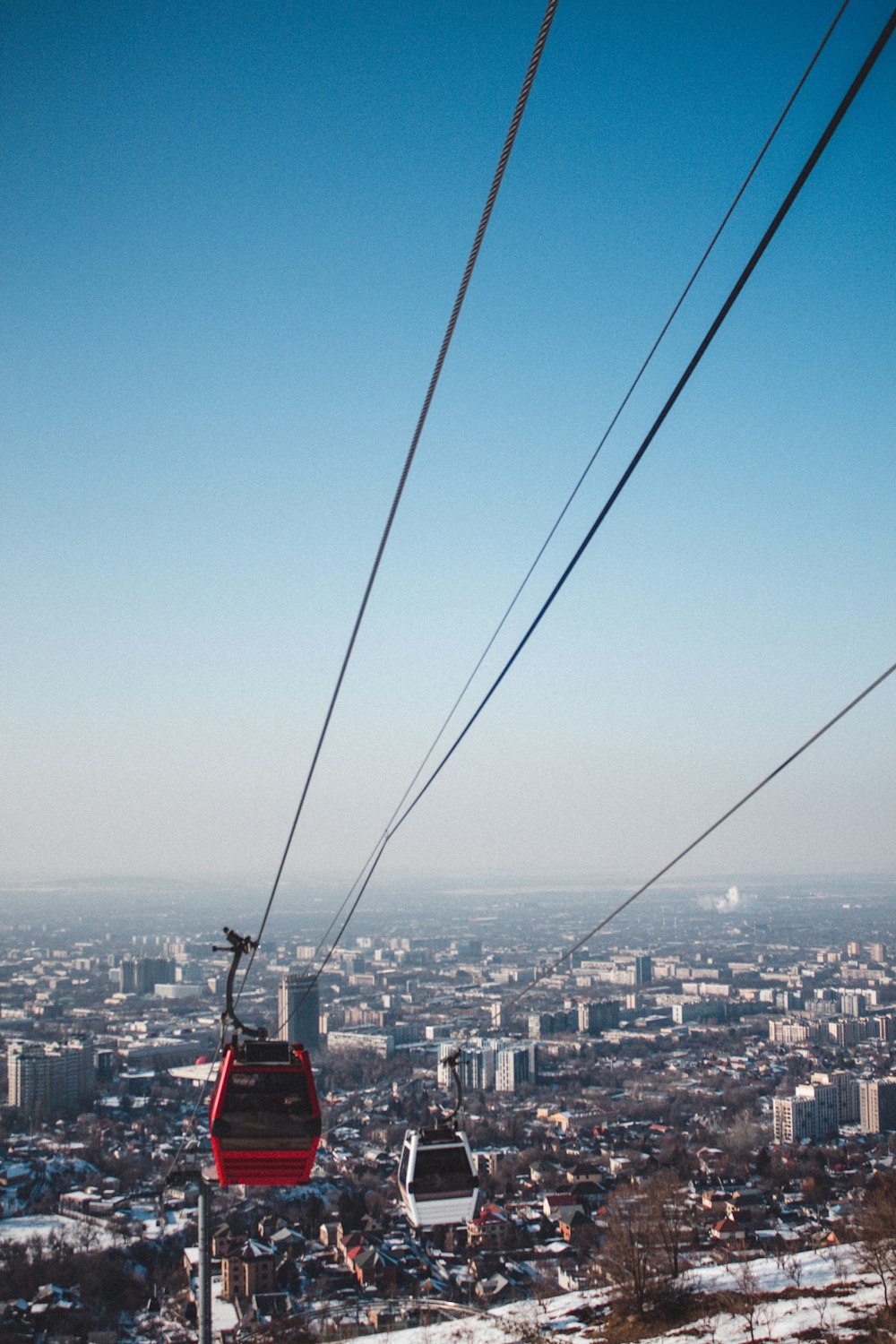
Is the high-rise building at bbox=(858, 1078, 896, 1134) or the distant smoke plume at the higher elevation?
the high-rise building at bbox=(858, 1078, 896, 1134)

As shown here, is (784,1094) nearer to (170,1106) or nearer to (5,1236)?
(170,1106)

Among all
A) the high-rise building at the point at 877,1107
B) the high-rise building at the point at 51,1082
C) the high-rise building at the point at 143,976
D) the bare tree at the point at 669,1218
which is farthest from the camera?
the high-rise building at the point at 143,976

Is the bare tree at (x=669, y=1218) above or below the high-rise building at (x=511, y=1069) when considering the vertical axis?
above

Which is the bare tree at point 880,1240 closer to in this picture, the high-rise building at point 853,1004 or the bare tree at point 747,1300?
the bare tree at point 747,1300

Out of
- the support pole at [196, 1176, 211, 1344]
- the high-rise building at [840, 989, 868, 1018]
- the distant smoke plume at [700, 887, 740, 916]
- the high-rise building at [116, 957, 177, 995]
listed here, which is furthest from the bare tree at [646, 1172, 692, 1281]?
the distant smoke plume at [700, 887, 740, 916]

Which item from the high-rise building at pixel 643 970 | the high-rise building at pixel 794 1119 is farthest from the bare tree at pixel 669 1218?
the high-rise building at pixel 643 970

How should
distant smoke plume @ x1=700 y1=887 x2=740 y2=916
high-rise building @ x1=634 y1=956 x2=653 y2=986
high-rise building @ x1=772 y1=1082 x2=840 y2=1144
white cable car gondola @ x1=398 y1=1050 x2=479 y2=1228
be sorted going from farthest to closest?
distant smoke plume @ x1=700 y1=887 x2=740 y2=916 < high-rise building @ x1=634 y1=956 x2=653 y2=986 < high-rise building @ x1=772 y1=1082 x2=840 y2=1144 < white cable car gondola @ x1=398 y1=1050 x2=479 y2=1228

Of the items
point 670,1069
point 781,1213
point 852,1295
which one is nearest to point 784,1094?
point 670,1069

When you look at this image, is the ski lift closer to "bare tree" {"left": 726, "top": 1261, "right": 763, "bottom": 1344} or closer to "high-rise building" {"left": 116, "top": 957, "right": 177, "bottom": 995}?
"bare tree" {"left": 726, "top": 1261, "right": 763, "bottom": 1344}
